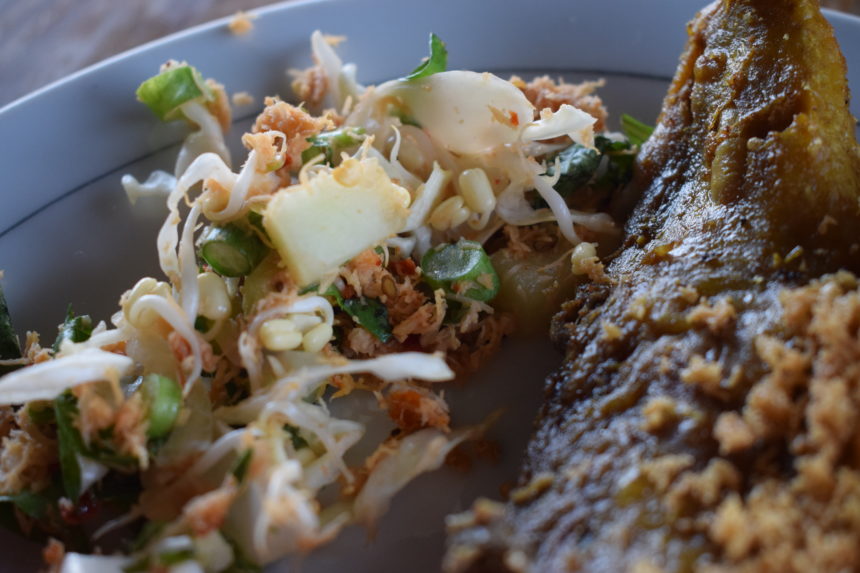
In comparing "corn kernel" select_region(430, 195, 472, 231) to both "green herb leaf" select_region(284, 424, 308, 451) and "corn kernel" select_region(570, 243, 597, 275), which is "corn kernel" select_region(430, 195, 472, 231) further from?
"green herb leaf" select_region(284, 424, 308, 451)

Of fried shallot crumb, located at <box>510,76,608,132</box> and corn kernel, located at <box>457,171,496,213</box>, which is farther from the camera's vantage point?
fried shallot crumb, located at <box>510,76,608,132</box>

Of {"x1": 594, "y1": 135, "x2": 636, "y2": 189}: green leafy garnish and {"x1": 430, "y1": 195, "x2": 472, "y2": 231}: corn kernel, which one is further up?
{"x1": 594, "y1": 135, "x2": 636, "y2": 189}: green leafy garnish

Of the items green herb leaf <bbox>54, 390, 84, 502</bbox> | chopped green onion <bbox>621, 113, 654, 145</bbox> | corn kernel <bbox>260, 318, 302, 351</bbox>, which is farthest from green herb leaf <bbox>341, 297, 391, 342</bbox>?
chopped green onion <bbox>621, 113, 654, 145</bbox>

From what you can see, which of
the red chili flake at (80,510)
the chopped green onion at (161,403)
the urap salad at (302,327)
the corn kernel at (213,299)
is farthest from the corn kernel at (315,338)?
the red chili flake at (80,510)

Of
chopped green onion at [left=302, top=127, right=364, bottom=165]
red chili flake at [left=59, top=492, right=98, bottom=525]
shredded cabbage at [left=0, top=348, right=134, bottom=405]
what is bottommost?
red chili flake at [left=59, top=492, right=98, bottom=525]

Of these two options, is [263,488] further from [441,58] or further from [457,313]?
[441,58]

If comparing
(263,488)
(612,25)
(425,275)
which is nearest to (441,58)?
(425,275)

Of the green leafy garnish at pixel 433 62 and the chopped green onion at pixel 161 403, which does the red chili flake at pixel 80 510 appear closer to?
the chopped green onion at pixel 161 403

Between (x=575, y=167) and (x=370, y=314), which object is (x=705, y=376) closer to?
(x=370, y=314)
